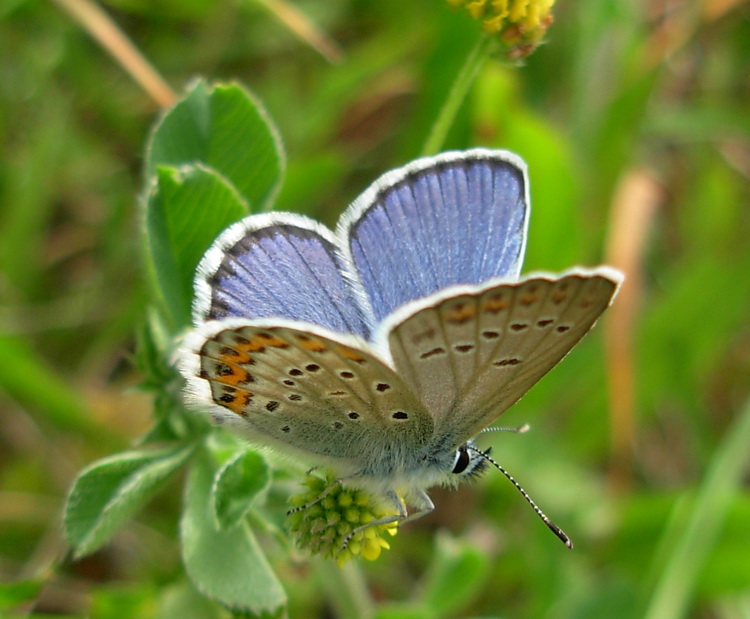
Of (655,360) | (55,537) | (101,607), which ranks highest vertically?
(655,360)

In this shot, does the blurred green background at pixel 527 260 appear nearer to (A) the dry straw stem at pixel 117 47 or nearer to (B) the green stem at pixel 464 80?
(A) the dry straw stem at pixel 117 47

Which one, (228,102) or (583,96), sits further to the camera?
(583,96)

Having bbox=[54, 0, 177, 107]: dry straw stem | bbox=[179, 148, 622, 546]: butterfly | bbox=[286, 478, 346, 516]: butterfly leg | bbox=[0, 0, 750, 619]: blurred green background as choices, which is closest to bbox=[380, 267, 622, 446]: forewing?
bbox=[179, 148, 622, 546]: butterfly

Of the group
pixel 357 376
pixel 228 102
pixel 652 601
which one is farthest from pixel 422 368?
pixel 652 601

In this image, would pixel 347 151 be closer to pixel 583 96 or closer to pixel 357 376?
pixel 583 96

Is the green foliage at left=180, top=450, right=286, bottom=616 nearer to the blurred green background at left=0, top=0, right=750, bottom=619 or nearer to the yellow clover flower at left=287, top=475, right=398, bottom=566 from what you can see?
the yellow clover flower at left=287, top=475, right=398, bottom=566
